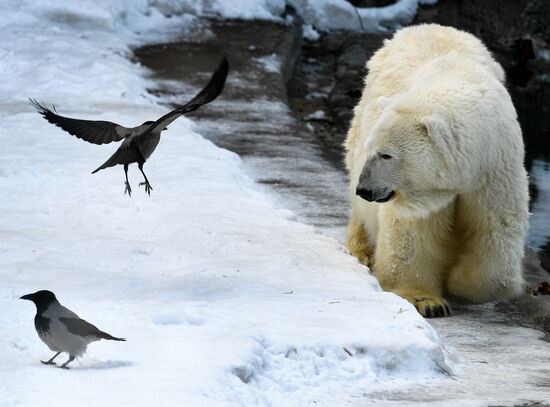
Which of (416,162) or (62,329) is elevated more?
(416,162)

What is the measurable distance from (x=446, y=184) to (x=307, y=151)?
4.38 m

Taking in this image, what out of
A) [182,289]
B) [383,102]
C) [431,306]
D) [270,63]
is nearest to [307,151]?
[383,102]

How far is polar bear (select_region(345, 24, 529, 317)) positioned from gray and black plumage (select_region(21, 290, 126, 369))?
2.47 metres

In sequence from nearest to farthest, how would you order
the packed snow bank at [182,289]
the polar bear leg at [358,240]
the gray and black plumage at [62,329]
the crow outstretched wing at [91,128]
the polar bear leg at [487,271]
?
the gray and black plumage at [62,329]
the packed snow bank at [182,289]
the crow outstretched wing at [91,128]
the polar bear leg at [487,271]
the polar bear leg at [358,240]

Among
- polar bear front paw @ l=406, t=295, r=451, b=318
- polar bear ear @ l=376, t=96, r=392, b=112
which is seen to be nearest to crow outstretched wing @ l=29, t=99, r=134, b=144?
polar bear ear @ l=376, t=96, r=392, b=112

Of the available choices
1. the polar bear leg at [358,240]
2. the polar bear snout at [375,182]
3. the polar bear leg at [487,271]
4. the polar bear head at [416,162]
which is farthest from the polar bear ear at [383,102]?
the polar bear leg at [358,240]

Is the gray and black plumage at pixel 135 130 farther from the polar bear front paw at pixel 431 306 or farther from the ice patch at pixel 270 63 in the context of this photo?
the ice patch at pixel 270 63

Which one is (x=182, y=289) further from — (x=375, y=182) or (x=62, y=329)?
(x=62, y=329)

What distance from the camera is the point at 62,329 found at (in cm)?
421

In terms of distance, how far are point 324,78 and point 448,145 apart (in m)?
9.86

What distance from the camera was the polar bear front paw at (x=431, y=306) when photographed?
655 cm

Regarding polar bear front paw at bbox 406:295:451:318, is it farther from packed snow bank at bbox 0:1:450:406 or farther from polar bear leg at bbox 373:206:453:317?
packed snow bank at bbox 0:1:450:406

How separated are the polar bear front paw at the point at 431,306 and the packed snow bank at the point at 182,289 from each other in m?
0.37

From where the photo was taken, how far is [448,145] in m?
6.25
